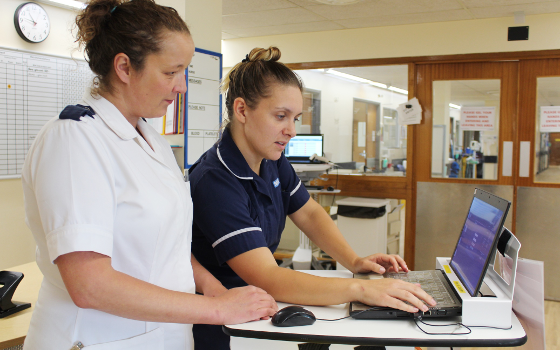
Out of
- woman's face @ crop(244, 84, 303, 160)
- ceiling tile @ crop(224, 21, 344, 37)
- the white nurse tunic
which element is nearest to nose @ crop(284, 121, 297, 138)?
woman's face @ crop(244, 84, 303, 160)

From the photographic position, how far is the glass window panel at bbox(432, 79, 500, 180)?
4.20 metres

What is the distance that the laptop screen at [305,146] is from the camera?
457cm

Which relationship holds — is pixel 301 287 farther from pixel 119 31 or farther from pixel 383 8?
pixel 383 8

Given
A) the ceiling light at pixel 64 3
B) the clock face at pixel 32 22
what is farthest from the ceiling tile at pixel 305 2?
the clock face at pixel 32 22

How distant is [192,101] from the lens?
2994mm

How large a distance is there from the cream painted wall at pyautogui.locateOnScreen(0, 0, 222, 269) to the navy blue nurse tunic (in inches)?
69.6

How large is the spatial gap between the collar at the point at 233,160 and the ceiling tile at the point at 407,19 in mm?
3305

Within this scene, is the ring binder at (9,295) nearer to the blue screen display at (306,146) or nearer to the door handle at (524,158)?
the blue screen display at (306,146)

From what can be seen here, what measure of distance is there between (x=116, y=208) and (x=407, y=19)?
12.9 ft

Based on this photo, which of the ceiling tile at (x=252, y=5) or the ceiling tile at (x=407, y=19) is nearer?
the ceiling tile at (x=252, y=5)

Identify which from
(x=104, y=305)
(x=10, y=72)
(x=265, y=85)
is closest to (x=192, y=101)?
(x=10, y=72)

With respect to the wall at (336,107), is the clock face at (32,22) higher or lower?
higher

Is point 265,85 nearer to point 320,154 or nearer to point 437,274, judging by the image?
point 437,274

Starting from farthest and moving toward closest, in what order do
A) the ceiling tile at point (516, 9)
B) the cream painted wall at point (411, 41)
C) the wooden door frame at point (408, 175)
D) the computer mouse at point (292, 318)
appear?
the wooden door frame at point (408, 175)
the cream painted wall at point (411, 41)
the ceiling tile at point (516, 9)
the computer mouse at point (292, 318)
